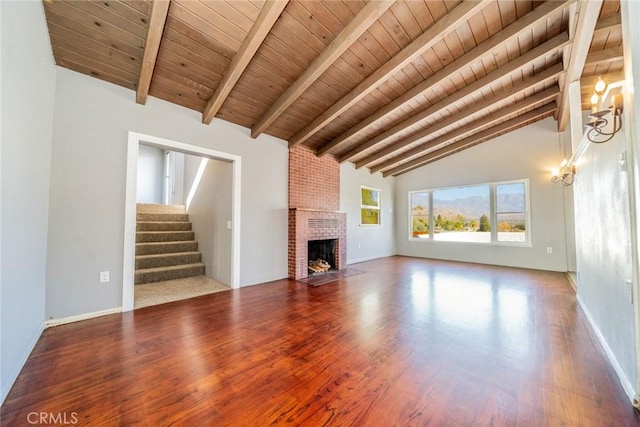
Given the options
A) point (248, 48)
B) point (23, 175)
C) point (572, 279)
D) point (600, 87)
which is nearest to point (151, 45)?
point (248, 48)

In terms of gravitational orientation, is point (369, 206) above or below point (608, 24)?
below

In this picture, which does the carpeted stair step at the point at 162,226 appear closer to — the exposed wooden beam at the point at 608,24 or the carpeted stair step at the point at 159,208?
the carpeted stair step at the point at 159,208

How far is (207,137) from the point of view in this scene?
351 centimetres

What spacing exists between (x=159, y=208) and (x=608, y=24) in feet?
25.2

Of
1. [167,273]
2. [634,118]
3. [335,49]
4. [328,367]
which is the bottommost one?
[328,367]

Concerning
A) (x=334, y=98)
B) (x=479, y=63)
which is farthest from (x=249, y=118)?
(x=479, y=63)

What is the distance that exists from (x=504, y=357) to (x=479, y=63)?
11.2ft

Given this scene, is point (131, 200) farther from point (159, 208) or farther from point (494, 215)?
point (494, 215)

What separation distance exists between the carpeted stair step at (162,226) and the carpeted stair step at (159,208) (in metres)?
0.56

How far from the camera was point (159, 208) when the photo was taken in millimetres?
5453

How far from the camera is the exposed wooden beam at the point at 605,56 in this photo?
318 centimetres

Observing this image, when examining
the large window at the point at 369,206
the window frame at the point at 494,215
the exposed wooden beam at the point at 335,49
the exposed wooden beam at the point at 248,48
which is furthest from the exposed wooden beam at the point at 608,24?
the large window at the point at 369,206

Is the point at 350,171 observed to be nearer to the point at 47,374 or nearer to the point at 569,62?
the point at 569,62

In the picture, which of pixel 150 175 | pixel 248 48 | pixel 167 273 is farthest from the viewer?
pixel 150 175
